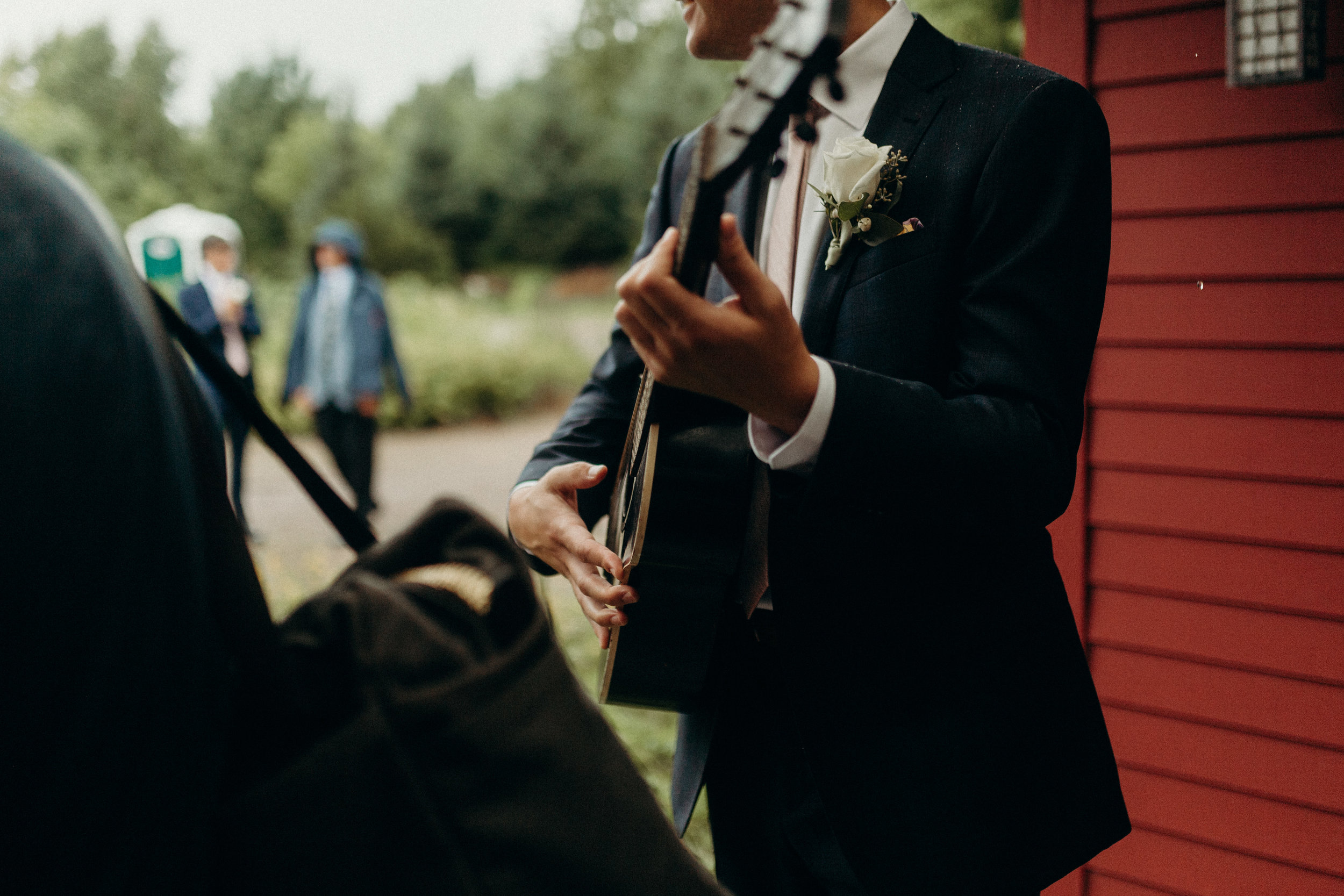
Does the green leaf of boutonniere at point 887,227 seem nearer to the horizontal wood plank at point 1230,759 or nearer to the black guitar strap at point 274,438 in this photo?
the black guitar strap at point 274,438

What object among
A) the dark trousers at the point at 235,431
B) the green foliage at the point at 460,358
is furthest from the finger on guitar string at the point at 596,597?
the green foliage at the point at 460,358

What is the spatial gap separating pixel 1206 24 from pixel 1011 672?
145 cm

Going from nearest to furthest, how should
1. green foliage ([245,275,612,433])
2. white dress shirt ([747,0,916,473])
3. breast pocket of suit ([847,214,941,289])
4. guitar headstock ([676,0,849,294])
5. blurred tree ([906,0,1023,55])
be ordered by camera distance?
guitar headstock ([676,0,849,294]) < breast pocket of suit ([847,214,941,289]) < white dress shirt ([747,0,916,473]) < blurred tree ([906,0,1023,55]) < green foliage ([245,275,612,433])

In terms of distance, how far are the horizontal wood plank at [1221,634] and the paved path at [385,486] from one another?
3.01m

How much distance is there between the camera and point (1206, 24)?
1.91m

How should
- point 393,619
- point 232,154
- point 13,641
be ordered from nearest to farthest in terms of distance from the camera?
point 13,641
point 393,619
point 232,154

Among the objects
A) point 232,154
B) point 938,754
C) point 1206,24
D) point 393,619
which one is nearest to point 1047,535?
point 938,754

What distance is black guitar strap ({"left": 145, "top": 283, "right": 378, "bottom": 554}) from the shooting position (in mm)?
768

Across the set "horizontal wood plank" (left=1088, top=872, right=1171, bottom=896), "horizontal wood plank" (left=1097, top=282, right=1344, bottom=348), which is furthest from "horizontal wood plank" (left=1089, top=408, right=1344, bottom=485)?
"horizontal wood plank" (left=1088, top=872, right=1171, bottom=896)

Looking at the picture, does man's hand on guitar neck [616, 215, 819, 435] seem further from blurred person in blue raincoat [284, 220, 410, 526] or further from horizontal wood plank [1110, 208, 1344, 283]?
blurred person in blue raincoat [284, 220, 410, 526]

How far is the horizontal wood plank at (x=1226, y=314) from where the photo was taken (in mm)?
1841

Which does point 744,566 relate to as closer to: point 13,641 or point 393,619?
point 393,619

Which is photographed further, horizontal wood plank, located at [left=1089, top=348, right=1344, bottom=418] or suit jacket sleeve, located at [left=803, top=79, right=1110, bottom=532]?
horizontal wood plank, located at [left=1089, top=348, right=1344, bottom=418]

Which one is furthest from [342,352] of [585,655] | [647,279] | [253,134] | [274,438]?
[253,134]
